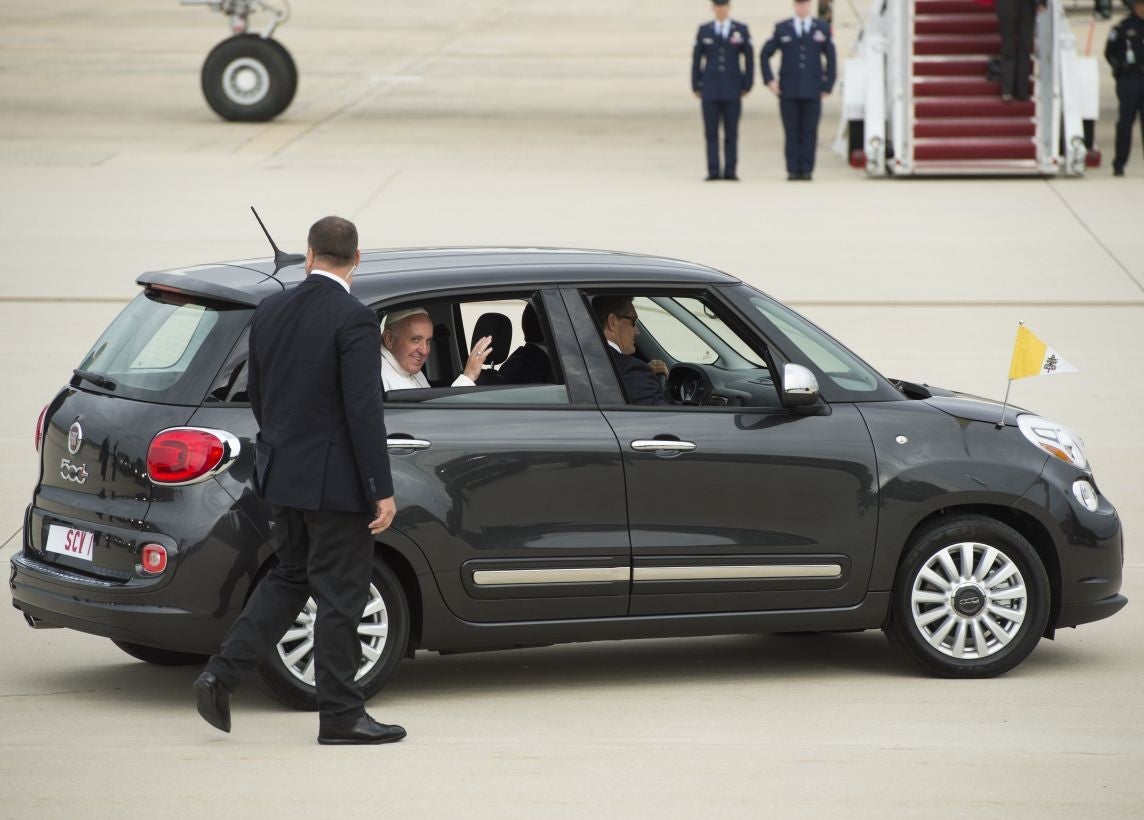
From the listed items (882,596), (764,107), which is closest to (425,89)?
(764,107)

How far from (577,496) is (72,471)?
67.3 inches

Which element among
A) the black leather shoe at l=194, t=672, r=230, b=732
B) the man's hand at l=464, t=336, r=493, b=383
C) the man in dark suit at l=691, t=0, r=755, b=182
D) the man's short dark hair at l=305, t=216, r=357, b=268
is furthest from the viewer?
the man in dark suit at l=691, t=0, r=755, b=182

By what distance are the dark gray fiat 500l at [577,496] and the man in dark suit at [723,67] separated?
1435 centimetres

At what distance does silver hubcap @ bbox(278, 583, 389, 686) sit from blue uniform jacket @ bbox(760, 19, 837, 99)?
1559cm

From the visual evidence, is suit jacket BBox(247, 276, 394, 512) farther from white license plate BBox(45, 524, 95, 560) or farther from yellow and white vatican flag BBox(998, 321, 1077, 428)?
yellow and white vatican flag BBox(998, 321, 1077, 428)

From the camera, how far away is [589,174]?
22406 mm

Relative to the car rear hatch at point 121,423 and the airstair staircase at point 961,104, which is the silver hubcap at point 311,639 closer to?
the car rear hatch at point 121,423

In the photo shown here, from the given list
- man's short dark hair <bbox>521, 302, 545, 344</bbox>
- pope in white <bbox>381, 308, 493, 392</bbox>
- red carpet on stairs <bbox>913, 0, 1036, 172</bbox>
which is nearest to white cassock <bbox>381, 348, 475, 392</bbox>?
pope in white <bbox>381, 308, 493, 392</bbox>

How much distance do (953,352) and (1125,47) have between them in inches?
362

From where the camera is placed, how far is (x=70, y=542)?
625 cm

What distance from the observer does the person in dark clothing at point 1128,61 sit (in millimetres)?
20938

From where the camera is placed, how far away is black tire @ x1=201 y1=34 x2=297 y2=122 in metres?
26.2

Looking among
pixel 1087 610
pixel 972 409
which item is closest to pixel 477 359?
pixel 972 409

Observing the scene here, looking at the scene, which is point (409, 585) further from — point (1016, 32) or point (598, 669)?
point (1016, 32)
